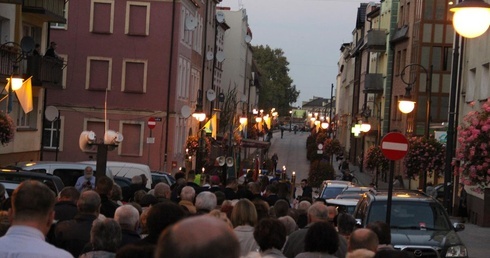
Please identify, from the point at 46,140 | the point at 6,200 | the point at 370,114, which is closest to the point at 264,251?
the point at 6,200

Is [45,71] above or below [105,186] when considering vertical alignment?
above

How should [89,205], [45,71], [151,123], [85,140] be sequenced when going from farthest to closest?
[151,123] < [45,71] < [85,140] < [89,205]

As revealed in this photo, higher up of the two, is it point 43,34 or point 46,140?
point 43,34

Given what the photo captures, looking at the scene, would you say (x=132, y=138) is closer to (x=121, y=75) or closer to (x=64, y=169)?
(x=121, y=75)

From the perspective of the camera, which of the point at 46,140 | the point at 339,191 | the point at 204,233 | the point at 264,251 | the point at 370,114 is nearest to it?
the point at 204,233

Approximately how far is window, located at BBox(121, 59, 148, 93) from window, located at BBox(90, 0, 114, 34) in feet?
5.75

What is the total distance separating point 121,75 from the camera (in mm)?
50750

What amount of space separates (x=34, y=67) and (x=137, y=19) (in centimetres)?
1657

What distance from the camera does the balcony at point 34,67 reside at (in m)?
31.8

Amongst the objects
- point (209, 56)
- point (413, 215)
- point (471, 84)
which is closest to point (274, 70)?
point (209, 56)

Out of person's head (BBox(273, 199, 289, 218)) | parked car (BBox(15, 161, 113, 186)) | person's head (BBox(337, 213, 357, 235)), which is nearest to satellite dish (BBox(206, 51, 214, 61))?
parked car (BBox(15, 161, 113, 186))

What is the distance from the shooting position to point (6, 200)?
1116cm

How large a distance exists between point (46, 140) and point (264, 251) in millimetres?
41421

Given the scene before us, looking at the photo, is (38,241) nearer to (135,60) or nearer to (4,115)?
(4,115)
